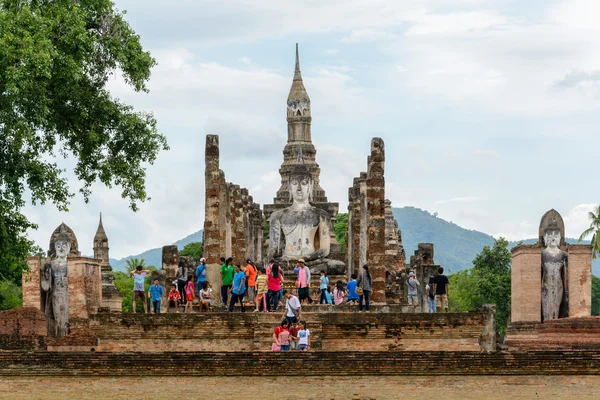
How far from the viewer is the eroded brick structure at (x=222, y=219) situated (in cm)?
3394

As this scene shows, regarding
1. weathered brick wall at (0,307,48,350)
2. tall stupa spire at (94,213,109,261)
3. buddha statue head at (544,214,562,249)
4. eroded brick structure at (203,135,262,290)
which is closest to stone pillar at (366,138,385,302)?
eroded brick structure at (203,135,262,290)

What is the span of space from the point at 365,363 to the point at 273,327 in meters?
3.86

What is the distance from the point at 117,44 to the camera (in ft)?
97.9

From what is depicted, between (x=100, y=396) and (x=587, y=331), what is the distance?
33.0ft

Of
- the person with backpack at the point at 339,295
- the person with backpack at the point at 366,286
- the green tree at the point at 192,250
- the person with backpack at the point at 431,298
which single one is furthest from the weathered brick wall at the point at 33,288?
the green tree at the point at 192,250

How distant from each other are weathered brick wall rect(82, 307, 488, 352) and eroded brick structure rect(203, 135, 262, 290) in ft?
20.8

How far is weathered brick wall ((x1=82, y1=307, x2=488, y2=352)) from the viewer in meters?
26.5

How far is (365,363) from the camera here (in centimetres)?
2286

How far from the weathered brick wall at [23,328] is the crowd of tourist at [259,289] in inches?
97.5

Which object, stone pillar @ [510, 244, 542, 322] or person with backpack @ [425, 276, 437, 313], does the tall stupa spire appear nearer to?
person with backpack @ [425, 276, 437, 313]

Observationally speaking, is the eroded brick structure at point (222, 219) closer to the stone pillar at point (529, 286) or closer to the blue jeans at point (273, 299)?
the blue jeans at point (273, 299)

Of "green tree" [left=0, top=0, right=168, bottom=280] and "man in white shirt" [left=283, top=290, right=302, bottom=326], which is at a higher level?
"green tree" [left=0, top=0, right=168, bottom=280]

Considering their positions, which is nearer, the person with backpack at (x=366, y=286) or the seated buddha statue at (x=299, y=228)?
the person with backpack at (x=366, y=286)

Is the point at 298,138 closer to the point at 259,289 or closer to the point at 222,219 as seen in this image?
the point at 222,219
